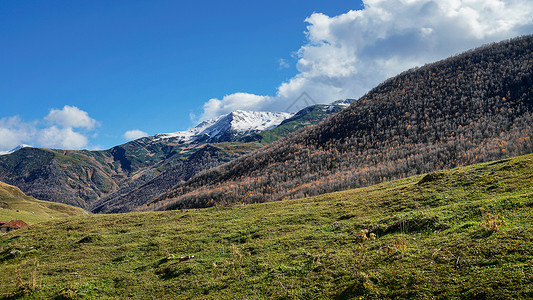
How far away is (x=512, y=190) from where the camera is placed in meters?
25.2

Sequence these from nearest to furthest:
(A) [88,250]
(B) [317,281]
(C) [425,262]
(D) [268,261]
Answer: (C) [425,262] < (B) [317,281] < (D) [268,261] < (A) [88,250]

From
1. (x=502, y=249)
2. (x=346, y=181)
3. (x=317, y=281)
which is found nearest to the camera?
(x=502, y=249)

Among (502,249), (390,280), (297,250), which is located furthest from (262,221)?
(502,249)

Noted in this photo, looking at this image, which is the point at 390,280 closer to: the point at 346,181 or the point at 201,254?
the point at 201,254

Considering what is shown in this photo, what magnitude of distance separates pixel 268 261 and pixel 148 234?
23.4m

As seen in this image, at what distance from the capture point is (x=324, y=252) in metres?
19.6

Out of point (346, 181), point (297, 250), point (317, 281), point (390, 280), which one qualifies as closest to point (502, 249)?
point (390, 280)

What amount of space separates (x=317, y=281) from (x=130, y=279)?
52.6ft

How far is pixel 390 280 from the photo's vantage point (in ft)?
42.0

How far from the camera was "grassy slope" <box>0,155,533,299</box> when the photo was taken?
485 inches

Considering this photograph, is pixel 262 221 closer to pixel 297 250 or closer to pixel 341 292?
pixel 297 250

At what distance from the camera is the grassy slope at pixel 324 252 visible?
485 inches

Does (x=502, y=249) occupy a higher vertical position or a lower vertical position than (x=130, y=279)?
higher

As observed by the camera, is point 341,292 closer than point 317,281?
Yes
